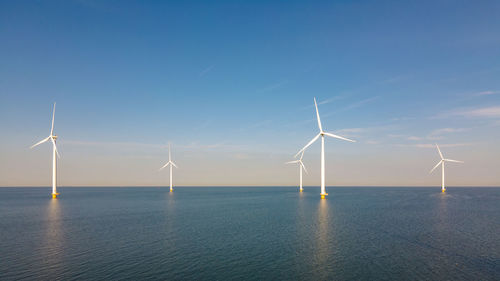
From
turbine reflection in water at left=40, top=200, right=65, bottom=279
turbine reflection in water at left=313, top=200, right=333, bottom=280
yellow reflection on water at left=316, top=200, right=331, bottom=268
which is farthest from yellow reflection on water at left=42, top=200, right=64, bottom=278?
yellow reflection on water at left=316, top=200, right=331, bottom=268

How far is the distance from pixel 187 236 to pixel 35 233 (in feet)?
96.8

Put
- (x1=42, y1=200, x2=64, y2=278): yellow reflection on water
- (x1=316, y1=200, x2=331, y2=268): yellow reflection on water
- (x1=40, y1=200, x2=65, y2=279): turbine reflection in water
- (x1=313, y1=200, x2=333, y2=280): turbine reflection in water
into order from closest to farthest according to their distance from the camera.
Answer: (x1=313, y1=200, x2=333, y2=280): turbine reflection in water
(x1=40, y1=200, x2=65, y2=279): turbine reflection in water
(x1=42, y1=200, x2=64, y2=278): yellow reflection on water
(x1=316, y1=200, x2=331, y2=268): yellow reflection on water

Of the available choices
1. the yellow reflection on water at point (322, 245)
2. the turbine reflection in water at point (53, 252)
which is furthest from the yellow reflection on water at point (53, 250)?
the yellow reflection on water at point (322, 245)

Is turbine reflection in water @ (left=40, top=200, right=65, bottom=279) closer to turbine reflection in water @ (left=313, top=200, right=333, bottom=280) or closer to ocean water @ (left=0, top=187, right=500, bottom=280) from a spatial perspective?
ocean water @ (left=0, top=187, right=500, bottom=280)

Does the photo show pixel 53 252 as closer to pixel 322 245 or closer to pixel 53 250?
pixel 53 250

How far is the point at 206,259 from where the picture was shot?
36875mm

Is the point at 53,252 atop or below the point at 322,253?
below

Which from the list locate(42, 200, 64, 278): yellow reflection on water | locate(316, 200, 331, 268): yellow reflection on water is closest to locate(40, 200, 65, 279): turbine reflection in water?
locate(42, 200, 64, 278): yellow reflection on water

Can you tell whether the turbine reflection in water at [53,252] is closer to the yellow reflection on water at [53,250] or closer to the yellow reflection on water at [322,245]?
the yellow reflection on water at [53,250]

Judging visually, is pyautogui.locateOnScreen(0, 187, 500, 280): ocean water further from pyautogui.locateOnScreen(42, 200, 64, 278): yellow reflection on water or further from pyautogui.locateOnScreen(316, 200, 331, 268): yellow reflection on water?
pyautogui.locateOnScreen(316, 200, 331, 268): yellow reflection on water

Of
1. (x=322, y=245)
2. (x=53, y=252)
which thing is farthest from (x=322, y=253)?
(x=53, y=252)

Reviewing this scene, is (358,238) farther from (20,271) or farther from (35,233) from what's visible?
(35,233)

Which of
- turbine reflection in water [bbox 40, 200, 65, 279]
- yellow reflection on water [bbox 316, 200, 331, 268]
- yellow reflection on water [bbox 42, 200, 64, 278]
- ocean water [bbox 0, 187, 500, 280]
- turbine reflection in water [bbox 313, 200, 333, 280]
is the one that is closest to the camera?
ocean water [bbox 0, 187, 500, 280]

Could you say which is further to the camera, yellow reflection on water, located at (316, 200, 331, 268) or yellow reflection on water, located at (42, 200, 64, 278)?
yellow reflection on water, located at (316, 200, 331, 268)
